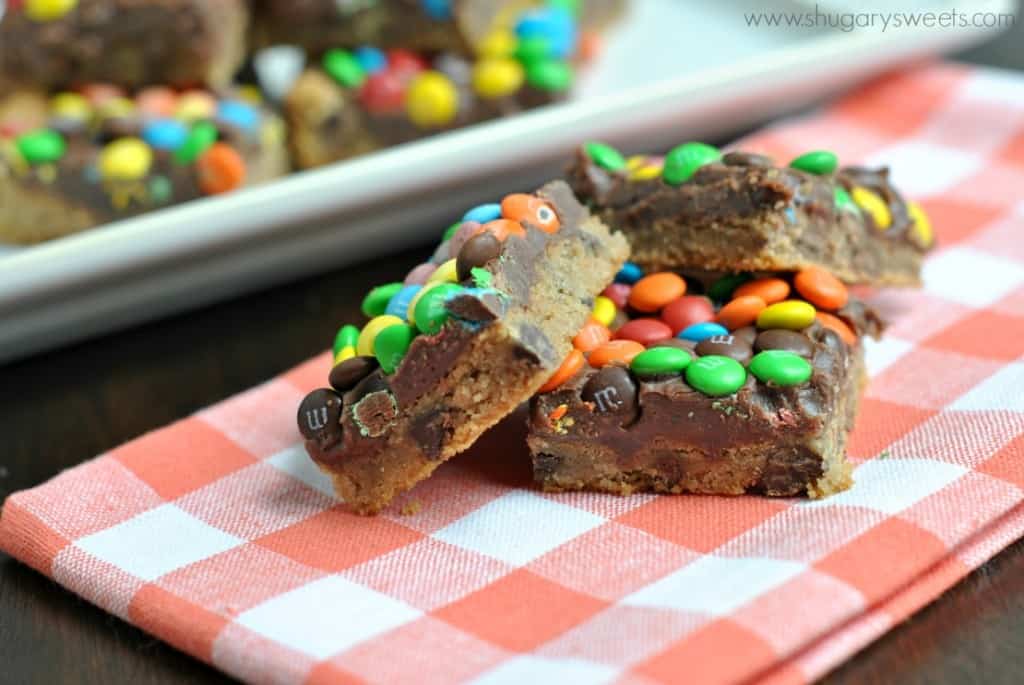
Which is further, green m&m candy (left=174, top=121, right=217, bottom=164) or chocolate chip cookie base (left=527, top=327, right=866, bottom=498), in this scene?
green m&m candy (left=174, top=121, right=217, bottom=164)

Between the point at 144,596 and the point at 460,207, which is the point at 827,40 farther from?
the point at 144,596

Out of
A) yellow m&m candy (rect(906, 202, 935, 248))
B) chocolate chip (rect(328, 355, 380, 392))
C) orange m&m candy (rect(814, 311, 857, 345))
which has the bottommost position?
yellow m&m candy (rect(906, 202, 935, 248))

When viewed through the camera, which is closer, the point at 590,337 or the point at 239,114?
the point at 590,337

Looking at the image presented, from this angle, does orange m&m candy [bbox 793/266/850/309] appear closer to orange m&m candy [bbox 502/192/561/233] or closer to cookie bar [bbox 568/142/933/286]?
cookie bar [bbox 568/142/933/286]

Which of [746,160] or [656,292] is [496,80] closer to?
[746,160]

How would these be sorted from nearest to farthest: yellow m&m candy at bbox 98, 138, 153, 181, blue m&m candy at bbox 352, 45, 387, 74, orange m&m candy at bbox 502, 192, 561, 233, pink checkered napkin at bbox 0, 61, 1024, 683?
pink checkered napkin at bbox 0, 61, 1024, 683
orange m&m candy at bbox 502, 192, 561, 233
yellow m&m candy at bbox 98, 138, 153, 181
blue m&m candy at bbox 352, 45, 387, 74

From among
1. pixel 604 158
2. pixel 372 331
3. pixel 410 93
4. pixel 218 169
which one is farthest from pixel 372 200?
pixel 372 331

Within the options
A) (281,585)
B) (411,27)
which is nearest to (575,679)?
(281,585)

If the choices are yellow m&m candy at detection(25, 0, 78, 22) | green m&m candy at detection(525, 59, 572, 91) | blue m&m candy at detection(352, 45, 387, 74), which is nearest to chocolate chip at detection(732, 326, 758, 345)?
green m&m candy at detection(525, 59, 572, 91)
